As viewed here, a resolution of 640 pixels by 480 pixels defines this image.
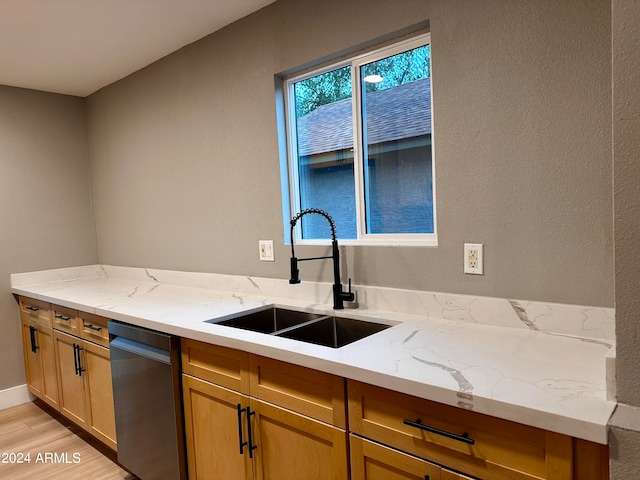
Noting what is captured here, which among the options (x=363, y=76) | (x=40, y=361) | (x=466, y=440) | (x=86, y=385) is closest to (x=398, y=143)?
(x=363, y=76)

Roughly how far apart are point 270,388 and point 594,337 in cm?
105

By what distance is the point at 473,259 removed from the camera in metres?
1.64

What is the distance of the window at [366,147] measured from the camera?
1891 mm

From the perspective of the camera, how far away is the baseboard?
328cm

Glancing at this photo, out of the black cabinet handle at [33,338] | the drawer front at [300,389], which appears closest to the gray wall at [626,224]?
the drawer front at [300,389]

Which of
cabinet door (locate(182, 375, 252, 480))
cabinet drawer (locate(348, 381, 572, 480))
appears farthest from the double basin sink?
cabinet drawer (locate(348, 381, 572, 480))

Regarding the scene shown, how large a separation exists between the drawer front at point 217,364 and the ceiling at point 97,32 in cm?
162

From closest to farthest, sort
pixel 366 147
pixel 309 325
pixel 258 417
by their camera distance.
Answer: pixel 258 417, pixel 309 325, pixel 366 147

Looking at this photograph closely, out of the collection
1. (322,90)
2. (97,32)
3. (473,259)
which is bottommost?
(473,259)

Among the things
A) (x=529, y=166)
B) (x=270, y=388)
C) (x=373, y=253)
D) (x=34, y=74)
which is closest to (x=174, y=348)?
(x=270, y=388)

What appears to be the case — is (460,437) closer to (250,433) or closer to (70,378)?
(250,433)

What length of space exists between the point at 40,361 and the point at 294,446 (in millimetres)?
2458

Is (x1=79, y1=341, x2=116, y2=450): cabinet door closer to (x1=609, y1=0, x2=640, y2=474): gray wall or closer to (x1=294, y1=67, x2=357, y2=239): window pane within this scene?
(x1=294, y1=67, x2=357, y2=239): window pane

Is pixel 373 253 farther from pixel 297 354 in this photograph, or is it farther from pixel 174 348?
pixel 174 348
